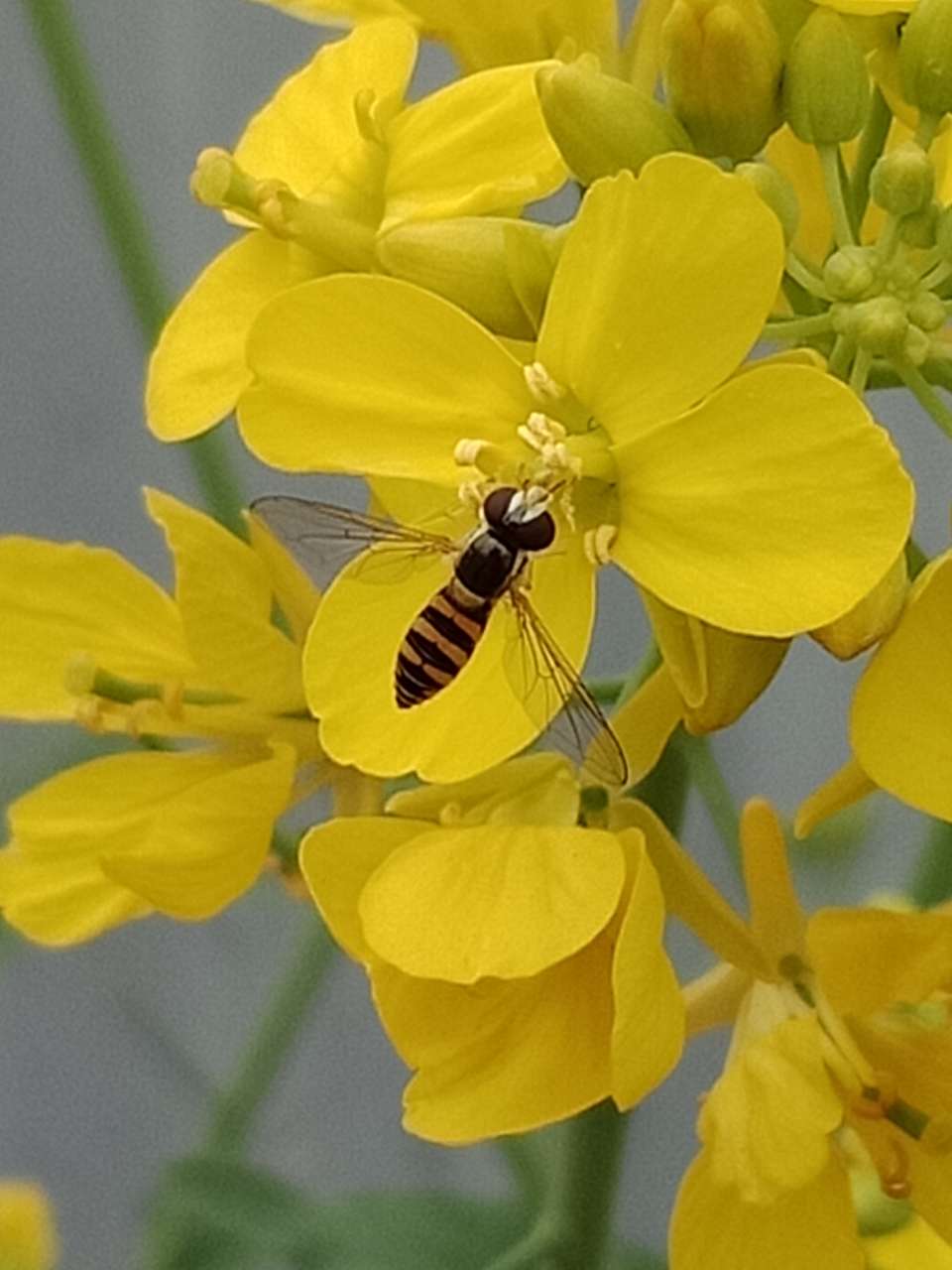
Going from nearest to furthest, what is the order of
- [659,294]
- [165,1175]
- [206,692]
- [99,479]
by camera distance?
[659,294] → [206,692] → [165,1175] → [99,479]

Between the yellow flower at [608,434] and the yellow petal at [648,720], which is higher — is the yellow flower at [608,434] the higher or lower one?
the higher one

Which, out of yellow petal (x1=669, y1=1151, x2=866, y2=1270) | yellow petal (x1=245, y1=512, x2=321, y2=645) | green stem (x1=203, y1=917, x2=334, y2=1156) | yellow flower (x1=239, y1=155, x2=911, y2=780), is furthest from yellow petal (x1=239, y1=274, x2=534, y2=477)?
green stem (x1=203, y1=917, x2=334, y2=1156)

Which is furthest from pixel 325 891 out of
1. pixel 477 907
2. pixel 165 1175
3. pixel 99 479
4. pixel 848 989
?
pixel 99 479

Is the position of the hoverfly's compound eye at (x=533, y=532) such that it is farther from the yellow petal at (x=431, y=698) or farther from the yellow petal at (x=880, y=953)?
the yellow petal at (x=880, y=953)

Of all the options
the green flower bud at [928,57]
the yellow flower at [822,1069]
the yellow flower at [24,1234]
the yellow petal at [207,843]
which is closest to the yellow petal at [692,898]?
A: the yellow flower at [822,1069]

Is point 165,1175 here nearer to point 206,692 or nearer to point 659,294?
point 206,692

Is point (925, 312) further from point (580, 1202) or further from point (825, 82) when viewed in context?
point (580, 1202)

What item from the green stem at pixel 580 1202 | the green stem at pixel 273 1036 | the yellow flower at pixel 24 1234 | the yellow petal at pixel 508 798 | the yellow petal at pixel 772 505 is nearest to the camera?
the yellow petal at pixel 772 505

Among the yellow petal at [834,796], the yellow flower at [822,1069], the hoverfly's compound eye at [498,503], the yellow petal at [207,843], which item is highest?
the hoverfly's compound eye at [498,503]
